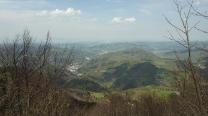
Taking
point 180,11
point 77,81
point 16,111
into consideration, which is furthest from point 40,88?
point 77,81

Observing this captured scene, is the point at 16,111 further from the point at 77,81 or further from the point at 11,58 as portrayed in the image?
the point at 77,81

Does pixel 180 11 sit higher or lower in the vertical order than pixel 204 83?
higher

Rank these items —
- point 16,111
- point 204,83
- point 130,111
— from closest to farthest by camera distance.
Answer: point 204,83 < point 16,111 < point 130,111

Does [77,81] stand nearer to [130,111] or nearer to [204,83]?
[130,111]

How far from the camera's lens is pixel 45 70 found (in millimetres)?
16812

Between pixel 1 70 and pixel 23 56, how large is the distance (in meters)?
3.05

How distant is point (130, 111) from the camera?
188ft

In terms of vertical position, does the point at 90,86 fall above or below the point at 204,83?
below

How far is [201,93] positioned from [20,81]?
1260cm

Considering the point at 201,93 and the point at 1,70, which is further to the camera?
the point at 1,70


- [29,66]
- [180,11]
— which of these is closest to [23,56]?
[29,66]

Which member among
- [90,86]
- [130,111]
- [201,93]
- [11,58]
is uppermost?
[201,93]

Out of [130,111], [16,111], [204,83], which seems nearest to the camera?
[204,83]

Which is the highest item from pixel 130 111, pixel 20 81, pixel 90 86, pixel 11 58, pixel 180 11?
pixel 180 11
